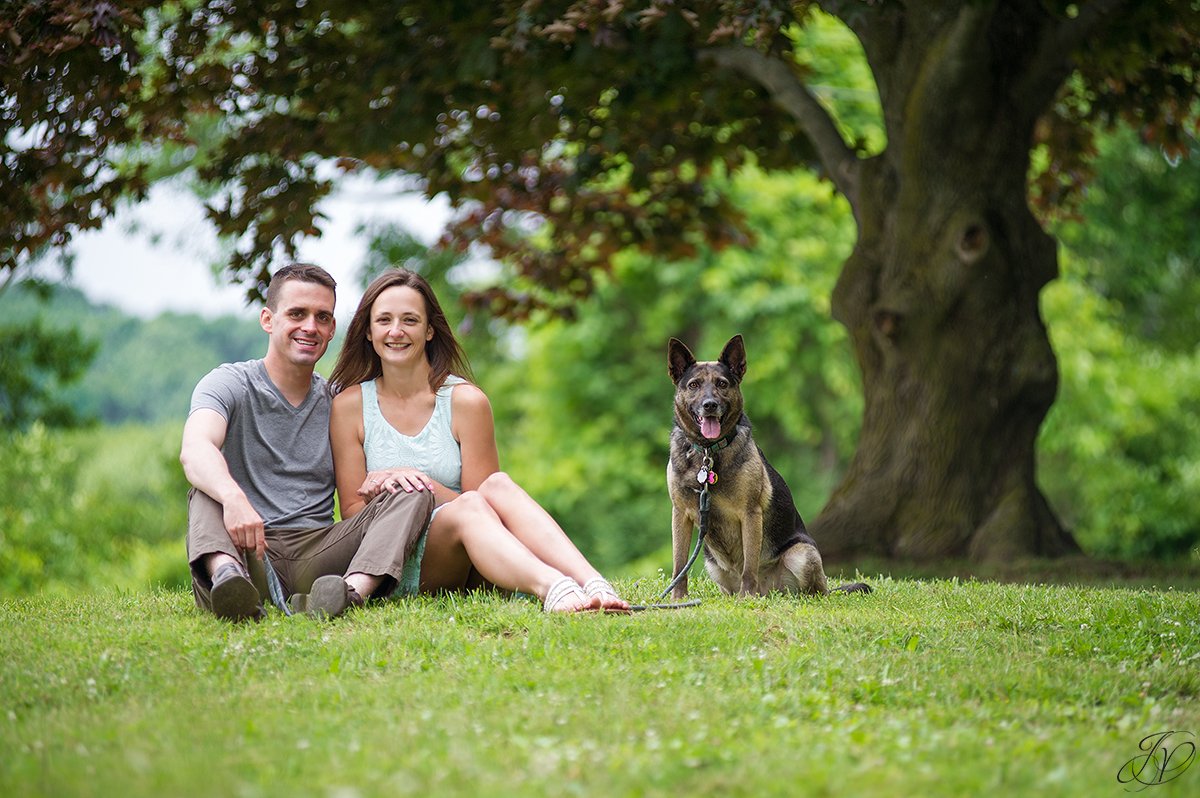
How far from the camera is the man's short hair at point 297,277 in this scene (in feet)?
23.6

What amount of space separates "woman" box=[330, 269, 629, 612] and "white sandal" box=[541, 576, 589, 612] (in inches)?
4.2

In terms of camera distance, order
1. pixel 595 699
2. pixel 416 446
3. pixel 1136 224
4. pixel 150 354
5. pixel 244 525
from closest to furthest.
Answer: pixel 595 699 → pixel 244 525 → pixel 416 446 → pixel 1136 224 → pixel 150 354

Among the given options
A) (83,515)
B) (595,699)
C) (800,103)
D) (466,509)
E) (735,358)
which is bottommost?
(83,515)

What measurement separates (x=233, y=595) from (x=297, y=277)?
1772 millimetres

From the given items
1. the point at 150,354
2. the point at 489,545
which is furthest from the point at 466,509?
the point at 150,354

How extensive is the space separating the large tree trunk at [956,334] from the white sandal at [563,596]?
17.2 feet

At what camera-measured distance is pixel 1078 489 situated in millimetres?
27531

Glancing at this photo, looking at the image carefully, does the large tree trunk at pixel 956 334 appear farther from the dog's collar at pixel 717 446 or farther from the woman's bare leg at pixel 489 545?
the woman's bare leg at pixel 489 545

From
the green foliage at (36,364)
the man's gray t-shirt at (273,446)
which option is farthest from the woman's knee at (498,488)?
the green foliage at (36,364)

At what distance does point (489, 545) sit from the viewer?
6949 millimetres

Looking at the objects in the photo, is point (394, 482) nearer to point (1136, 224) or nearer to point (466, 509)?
point (466, 509)

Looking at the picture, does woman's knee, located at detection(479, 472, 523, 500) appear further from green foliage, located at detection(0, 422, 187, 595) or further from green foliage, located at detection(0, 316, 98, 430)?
green foliage, located at detection(0, 422, 187, 595)

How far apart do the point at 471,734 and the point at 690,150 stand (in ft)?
35.3

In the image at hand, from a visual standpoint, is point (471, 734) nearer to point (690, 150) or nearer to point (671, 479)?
point (671, 479)
